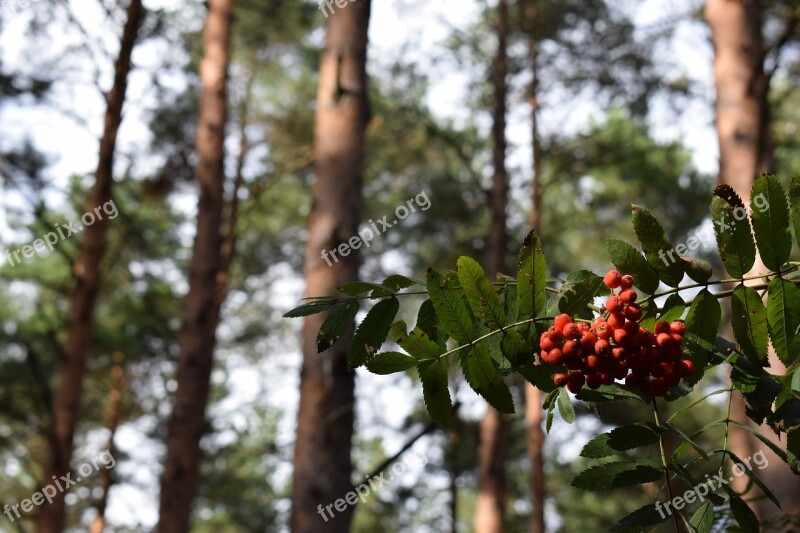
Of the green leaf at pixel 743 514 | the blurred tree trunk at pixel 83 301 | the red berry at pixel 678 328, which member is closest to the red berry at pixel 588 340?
the red berry at pixel 678 328

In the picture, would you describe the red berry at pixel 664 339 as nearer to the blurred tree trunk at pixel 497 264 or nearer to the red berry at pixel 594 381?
the red berry at pixel 594 381

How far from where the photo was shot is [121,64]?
10805 millimetres

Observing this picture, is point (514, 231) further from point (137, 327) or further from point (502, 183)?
point (137, 327)

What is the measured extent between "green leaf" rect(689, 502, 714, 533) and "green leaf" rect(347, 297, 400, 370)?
2.00ft

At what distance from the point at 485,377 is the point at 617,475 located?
29 cm

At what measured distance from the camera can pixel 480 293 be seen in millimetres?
1282

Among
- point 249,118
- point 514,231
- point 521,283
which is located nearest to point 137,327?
point 249,118

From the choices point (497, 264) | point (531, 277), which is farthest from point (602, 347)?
point (497, 264)

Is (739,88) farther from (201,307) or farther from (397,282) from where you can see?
(201,307)

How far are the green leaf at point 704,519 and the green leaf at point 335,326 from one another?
0.68 metres

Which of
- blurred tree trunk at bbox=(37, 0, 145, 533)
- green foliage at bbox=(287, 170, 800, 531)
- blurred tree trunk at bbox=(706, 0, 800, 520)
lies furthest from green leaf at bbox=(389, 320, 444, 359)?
blurred tree trunk at bbox=(37, 0, 145, 533)

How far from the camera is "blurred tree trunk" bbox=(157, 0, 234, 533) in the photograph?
880cm

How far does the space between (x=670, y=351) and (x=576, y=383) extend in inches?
6.4

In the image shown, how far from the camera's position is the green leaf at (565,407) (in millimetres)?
1320
